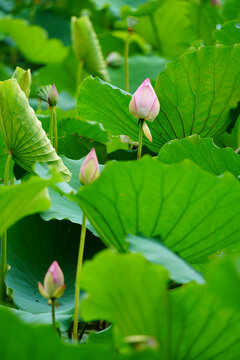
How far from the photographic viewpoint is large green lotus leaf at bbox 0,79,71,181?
795mm

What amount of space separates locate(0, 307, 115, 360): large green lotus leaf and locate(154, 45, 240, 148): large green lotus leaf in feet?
1.90

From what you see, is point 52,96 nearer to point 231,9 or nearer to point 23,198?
point 23,198

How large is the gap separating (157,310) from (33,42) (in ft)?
7.25

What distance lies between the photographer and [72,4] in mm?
3088

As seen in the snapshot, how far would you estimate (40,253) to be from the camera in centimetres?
100

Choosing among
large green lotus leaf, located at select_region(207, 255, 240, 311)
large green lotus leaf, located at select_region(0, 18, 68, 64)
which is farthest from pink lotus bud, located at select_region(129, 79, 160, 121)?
large green lotus leaf, located at select_region(0, 18, 68, 64)

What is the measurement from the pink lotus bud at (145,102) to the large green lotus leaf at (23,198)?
22 centimetres

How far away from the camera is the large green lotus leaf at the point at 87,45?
1.44 m

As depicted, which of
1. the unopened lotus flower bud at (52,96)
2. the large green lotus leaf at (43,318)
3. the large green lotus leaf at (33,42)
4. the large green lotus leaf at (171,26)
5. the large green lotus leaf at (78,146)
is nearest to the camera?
the large green lotus leaf at (43,318)

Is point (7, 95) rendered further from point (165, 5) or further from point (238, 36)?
point (165, 5)

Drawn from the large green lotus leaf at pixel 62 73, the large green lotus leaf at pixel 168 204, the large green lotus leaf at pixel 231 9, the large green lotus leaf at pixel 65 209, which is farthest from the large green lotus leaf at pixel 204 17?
the large green lotus leaf at pixel 168 204

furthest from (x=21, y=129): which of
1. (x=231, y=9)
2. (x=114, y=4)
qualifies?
(x=114, y=4)

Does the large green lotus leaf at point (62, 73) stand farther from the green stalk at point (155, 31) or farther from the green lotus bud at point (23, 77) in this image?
the green lotus bud at point (23, 77)

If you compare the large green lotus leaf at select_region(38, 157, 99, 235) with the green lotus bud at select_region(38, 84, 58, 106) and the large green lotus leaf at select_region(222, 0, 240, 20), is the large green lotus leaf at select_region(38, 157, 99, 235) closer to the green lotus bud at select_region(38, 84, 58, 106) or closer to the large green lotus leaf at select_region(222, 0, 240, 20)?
the green lotus bud at select_region(38, 84, 58, 106)
